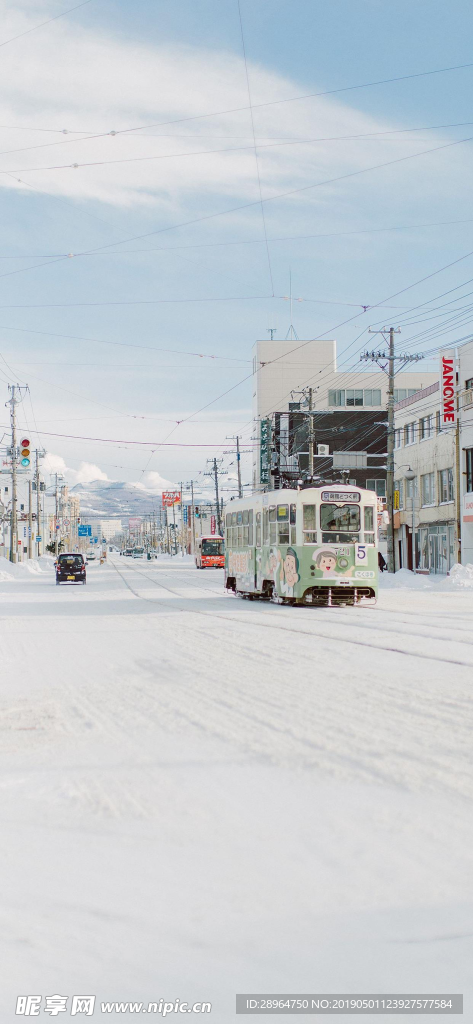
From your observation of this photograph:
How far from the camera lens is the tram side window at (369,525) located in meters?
25.2

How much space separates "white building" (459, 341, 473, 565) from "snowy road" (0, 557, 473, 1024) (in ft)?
126

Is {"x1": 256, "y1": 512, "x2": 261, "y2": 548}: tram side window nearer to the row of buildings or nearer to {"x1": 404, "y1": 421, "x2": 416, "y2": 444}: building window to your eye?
the row of buildings

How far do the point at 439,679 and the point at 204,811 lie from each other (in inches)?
208

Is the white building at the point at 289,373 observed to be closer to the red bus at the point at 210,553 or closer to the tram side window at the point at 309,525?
the red bus at the point at 210,553

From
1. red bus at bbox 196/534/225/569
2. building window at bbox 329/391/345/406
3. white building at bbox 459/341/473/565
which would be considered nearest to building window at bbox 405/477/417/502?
white building at bbox 459/341/473/565

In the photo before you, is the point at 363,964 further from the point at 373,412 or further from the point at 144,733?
the point at 373,412

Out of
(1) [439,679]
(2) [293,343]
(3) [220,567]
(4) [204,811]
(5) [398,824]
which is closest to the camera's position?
(5) [398,824]

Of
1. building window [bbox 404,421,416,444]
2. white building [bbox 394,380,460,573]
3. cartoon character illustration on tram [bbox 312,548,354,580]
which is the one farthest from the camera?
building window [bbox 404,421,416,444]

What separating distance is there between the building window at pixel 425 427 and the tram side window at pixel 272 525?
28771 mm

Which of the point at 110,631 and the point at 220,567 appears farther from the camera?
the point at 220,567

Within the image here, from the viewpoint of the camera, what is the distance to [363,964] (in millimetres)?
3215

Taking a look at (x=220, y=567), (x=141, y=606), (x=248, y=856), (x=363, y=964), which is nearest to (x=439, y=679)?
(x=248, y=856)

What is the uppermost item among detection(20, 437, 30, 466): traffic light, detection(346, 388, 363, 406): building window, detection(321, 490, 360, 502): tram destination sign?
detection(346, 388, 363, 406): building window

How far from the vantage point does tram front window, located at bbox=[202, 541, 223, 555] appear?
249 ft
